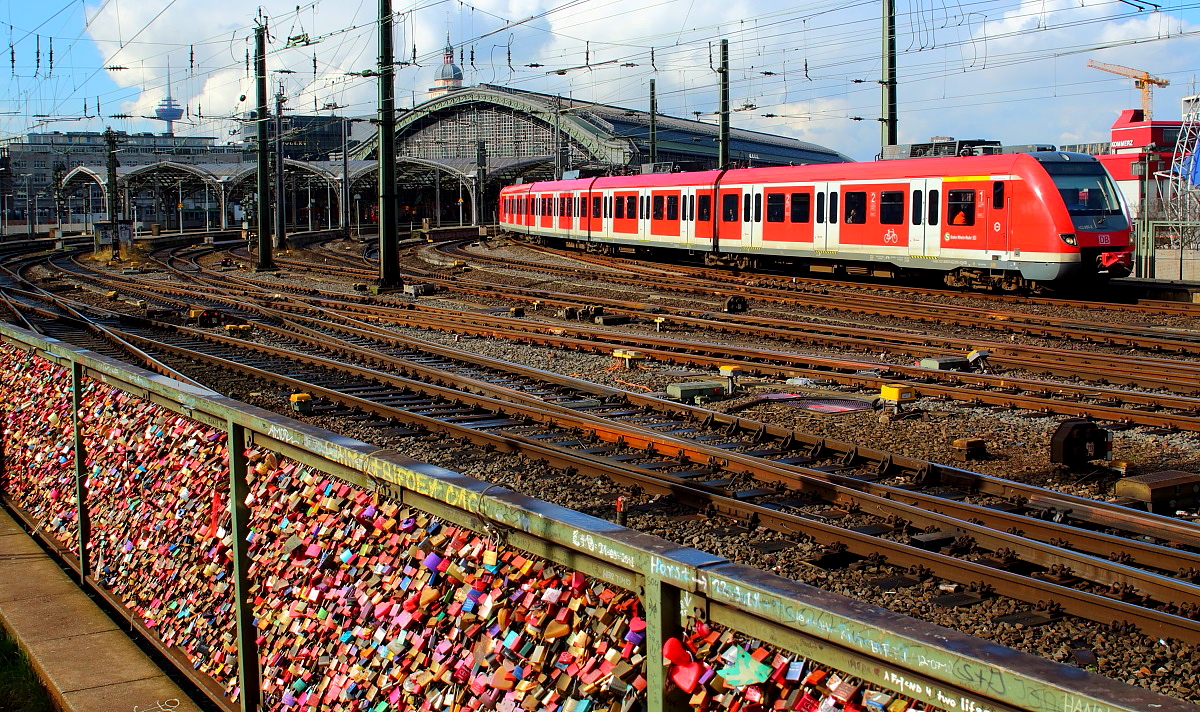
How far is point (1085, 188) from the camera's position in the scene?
1991 cm

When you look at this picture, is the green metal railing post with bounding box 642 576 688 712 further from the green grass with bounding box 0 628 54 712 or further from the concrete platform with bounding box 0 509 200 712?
the green grass with bounding box 0 628 54 712

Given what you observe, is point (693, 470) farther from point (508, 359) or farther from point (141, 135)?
point (141, 135)

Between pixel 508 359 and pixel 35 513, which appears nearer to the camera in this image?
pixel 35 513

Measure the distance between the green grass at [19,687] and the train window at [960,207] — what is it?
18587 mm

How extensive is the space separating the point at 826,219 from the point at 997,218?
4611mm

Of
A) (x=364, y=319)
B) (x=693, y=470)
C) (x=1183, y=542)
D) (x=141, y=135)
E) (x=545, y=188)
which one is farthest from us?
(x=141, y=135)

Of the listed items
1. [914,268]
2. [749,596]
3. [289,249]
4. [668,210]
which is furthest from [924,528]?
[289,249]

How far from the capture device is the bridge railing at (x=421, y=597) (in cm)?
216

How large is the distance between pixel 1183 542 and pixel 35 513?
298 inches

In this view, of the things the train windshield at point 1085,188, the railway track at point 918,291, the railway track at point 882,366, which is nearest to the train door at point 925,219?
the railway track at point 918,291

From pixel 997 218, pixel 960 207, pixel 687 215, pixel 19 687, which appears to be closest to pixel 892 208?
pixel 960 207

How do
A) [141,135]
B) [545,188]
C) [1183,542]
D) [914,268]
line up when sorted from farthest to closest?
[141,135]
[545,188]
[914,268]
[1183,542]

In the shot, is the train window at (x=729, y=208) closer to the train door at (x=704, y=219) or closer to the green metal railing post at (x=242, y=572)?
the train door at (x=704, y=219)

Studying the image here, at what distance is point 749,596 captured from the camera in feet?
7.59
